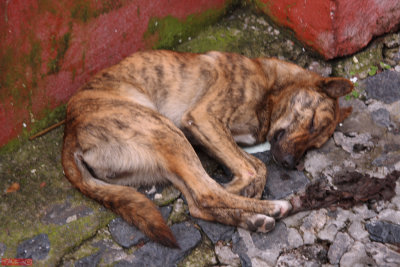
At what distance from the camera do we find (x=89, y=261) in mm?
3803

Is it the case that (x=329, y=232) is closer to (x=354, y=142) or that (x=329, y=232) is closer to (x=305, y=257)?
(x=305, y=257)

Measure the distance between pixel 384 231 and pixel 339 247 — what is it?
0.41 metres

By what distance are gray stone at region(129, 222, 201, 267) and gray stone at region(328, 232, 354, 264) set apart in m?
1.06

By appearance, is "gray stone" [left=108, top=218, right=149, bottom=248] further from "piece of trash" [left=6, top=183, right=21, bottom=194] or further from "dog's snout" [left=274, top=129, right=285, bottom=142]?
"dog's snout" [left=274, top=129, right=285, bottom=142]

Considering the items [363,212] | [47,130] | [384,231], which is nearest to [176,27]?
[47,130]

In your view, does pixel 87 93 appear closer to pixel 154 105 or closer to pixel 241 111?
pixel 154 105

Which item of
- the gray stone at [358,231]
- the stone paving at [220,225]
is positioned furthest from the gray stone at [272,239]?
the gray stone at [358,231]

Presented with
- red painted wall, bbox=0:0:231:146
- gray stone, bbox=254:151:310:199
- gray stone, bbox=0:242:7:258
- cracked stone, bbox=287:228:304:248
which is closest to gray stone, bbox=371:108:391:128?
gray stone, bbox=254:151:310:199

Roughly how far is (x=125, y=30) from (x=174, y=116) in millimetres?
1170

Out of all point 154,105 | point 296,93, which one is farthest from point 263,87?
point 154,105

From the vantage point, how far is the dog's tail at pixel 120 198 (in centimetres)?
369

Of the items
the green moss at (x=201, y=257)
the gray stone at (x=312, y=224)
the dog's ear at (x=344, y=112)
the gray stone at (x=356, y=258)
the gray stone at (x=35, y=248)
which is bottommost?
the gray stone at (x=35, y=248)

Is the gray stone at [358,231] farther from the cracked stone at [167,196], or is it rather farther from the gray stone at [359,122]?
the cracked stone at [167,196]

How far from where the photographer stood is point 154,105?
4672 millimetres
